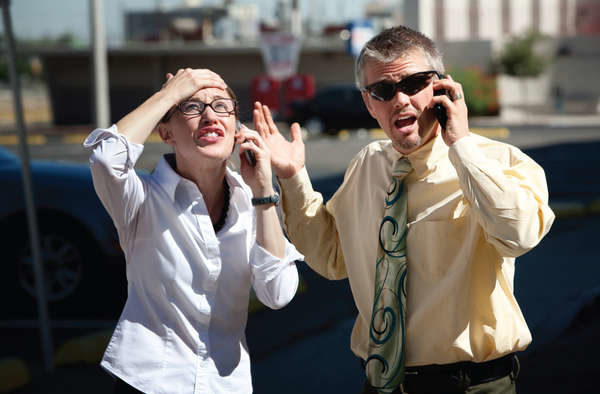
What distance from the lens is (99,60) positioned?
1689 cm

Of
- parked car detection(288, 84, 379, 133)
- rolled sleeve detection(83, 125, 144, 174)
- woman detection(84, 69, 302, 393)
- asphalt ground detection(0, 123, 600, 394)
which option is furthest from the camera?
parked car detection(288, 84, 379, 133)

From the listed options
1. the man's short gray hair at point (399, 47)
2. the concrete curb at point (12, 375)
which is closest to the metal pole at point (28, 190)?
the concrete curb at point (12, 375)

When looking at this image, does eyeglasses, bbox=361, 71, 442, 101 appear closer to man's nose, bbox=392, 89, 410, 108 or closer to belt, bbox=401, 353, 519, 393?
man's nose, bbox=392, 89, 410, 108

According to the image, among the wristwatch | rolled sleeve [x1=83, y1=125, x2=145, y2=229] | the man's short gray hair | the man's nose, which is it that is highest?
the man's short gray hair

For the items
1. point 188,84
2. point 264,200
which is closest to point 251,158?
point 264,200

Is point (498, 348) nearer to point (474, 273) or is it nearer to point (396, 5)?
point (474, 273)

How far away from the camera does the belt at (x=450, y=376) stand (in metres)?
2.46

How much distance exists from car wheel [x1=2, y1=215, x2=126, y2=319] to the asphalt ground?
1.13 feet

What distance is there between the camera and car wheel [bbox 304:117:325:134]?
1078 inches

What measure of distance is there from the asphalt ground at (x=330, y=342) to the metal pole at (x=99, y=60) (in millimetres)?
8630

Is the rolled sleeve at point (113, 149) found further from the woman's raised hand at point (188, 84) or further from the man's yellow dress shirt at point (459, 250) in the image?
the man's yellow dress shirt at point (459, 250)

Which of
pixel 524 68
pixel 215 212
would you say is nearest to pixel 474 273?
pixel 215 212

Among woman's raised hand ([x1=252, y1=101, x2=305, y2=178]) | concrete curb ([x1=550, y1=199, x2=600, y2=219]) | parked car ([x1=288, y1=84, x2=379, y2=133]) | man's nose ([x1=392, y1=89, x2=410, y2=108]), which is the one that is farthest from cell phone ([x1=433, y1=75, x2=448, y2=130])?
parked car ([x1=288, y1=84, x2=379, y2=133])

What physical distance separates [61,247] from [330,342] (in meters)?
2.28
